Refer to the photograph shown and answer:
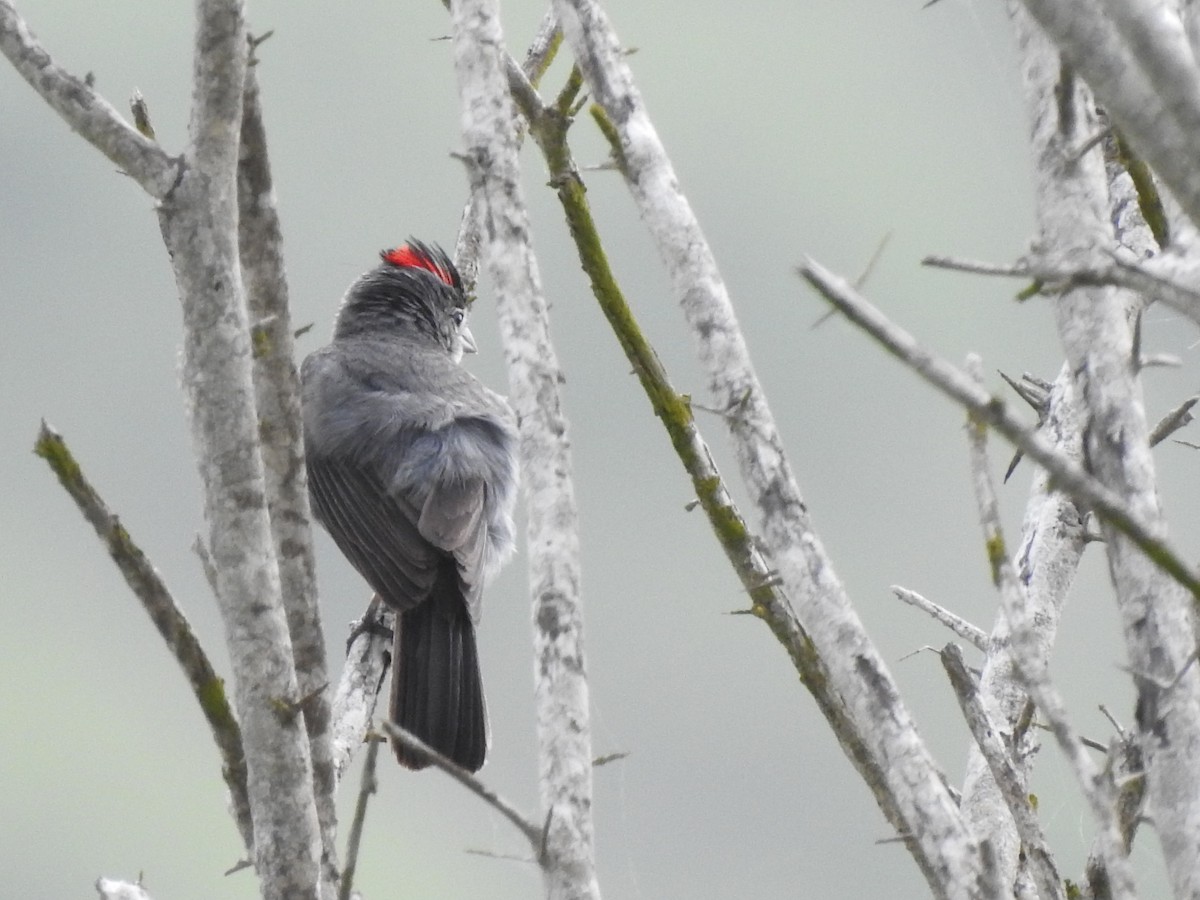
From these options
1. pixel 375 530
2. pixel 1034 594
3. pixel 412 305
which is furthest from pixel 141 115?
pixel 412 305

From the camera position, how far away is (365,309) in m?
6.59

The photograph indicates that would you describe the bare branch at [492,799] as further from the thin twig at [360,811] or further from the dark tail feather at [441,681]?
the dark tail feather at [441,681]

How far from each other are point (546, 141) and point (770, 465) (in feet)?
2.31

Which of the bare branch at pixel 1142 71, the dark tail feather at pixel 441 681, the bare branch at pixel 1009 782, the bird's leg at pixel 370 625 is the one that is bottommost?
the bare branch at pixel 1009 782

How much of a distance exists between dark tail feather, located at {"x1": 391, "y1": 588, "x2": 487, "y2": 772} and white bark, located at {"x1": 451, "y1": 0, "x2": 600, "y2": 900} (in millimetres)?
2825

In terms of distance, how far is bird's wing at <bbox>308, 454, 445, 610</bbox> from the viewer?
5.25 meters

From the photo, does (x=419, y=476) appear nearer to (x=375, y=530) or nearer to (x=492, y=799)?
(x=375, y=530)

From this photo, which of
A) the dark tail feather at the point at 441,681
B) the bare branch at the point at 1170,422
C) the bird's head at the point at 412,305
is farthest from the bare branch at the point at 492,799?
the bird's head at the point at 412,305

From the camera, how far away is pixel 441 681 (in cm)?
506

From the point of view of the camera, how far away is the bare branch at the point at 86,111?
2.47 metres

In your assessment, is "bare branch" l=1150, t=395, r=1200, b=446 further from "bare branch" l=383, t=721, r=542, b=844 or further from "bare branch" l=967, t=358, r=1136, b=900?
"bare branch" l=383, t=721, r=542, b=844

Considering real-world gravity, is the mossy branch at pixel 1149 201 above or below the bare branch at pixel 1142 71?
above

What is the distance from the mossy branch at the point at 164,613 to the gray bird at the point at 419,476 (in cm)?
222

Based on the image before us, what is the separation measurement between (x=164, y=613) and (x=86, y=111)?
0.83 meters
